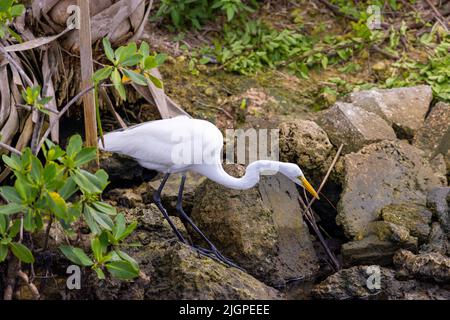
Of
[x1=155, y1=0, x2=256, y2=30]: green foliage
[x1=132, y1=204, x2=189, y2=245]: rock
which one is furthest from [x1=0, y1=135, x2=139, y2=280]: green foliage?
[x1=155, y1=0, x2=256, y2=30]: green foliage

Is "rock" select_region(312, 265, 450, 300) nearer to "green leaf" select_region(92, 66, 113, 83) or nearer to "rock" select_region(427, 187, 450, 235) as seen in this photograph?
"rock" select_region(427, 187, 450, 235)

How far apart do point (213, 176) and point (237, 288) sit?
2.71 feet

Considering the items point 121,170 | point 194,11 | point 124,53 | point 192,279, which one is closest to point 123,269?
point 192,279

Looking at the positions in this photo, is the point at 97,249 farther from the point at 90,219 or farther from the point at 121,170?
the point at 121,170

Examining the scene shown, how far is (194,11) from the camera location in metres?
7.26

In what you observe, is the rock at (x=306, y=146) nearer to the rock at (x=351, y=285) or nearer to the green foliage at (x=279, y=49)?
the rock at (x=351, y=285)

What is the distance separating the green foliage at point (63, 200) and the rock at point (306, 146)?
5.59 ft

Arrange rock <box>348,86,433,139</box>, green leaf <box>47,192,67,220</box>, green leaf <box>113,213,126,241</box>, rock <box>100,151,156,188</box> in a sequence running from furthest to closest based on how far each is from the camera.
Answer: rock <box>348,86,433,139</box>
rock <box>100,151,156,188</box>
green leaf <box>113,213,126,241</box>
green leaf <box>47,192,67,220</box>

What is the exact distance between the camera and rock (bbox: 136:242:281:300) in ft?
14.4

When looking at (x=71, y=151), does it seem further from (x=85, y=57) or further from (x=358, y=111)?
(x=358, y=111)

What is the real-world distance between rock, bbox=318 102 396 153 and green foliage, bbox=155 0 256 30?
1.54m

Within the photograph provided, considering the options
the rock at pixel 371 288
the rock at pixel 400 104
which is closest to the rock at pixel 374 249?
the rock at pixel 371 288

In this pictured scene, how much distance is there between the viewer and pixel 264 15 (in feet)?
24.8

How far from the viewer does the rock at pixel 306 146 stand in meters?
5.57
